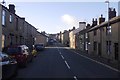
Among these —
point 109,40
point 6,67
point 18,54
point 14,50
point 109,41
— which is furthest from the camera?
point 109,41

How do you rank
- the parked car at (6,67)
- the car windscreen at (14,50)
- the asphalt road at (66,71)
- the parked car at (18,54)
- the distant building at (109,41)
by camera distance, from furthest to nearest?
the distant building at (109,41)
the car windscreen at (14,50)
the parked car at (18,54)
the asphalt road at (66,71)
the parked car at (6,67)

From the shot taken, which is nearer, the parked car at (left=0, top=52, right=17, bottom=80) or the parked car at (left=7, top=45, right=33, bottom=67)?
the parked car at (left=0, top=52, right=17, bottom=80)

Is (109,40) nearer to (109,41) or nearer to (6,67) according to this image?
(109,41)

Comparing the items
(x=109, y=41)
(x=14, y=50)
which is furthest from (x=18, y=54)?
(x=109, y=41)

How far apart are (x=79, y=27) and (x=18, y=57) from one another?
260ft

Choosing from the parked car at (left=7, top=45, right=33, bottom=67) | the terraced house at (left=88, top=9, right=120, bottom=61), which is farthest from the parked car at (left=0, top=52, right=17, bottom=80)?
the terraced house at (left=88, top=9, right=120, bottom=61)

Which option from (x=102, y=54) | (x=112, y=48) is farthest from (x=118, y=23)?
(x=102, y=54)

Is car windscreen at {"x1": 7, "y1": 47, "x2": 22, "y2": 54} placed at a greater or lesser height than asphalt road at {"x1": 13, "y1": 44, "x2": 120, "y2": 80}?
greater

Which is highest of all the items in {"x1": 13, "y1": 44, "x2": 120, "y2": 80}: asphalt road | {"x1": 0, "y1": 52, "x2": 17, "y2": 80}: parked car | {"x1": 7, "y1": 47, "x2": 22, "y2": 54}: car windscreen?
{"x1": 7, "y1": 47, "x2": 22, "y2": 54}: car windscreen

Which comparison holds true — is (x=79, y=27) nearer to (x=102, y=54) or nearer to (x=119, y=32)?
(x=102, y=54)

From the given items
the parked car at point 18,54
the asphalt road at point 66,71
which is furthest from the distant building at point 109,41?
the parked car at point 18,54

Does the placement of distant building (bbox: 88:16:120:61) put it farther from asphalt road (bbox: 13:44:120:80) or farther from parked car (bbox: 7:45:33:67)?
parked car (bbox: 7:45:33:67)

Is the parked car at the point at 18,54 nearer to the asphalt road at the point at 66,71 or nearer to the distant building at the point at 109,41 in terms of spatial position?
the asphalt road at the point at 66,71

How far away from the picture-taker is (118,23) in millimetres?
33812
